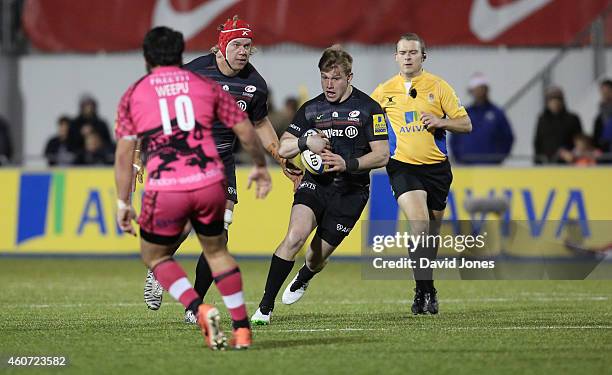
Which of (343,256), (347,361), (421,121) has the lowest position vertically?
(343,256)

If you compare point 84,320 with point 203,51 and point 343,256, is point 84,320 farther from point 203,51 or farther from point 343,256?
point 203,51

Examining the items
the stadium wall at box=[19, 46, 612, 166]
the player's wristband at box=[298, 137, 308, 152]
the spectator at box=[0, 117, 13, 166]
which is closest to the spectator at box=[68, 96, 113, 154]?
the stadium wall at box=[19, 46, 612, 166]

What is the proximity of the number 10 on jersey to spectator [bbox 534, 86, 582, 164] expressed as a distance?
12.1 meters

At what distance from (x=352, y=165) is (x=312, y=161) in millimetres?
337

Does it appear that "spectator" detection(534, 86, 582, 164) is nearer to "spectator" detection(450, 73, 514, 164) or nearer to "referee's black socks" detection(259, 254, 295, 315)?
"spectator" detection(450, 73, 514, 164)

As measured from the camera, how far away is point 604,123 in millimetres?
19703

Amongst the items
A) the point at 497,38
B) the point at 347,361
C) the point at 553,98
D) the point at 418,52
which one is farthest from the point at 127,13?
the point at 347,361

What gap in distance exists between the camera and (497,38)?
73.8 feet

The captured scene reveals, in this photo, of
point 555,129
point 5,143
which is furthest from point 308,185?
point 5,143

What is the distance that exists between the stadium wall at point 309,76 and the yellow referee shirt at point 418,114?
32.5 ft

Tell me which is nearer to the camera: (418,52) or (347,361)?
(347,361)

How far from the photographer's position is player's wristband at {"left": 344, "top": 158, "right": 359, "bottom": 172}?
10547mm

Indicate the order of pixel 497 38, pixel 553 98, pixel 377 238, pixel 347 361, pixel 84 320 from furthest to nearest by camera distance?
pixel 497 38
pixel 553 98
pixel 377 238
pixel 84 320
pixel 347 361

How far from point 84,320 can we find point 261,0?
12.7 meters
